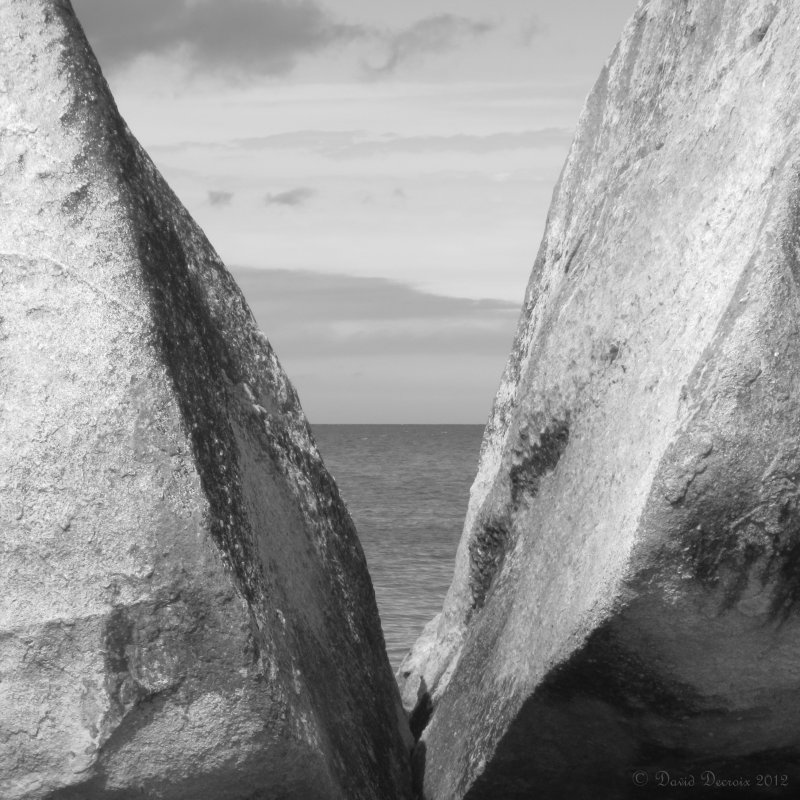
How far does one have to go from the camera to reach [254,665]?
13.6 feet

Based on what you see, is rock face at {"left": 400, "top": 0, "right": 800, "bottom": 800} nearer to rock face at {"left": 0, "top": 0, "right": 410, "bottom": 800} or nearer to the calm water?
rock face at {"left": 0, "top": 0, "right": 410, "bottom": 800}

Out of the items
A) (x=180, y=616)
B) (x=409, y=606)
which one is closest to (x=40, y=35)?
(x=180, y=616)

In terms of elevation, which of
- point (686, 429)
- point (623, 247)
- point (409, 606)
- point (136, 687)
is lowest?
point (409, 606)

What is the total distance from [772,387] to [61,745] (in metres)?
2.68

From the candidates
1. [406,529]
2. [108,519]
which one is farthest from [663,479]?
[406,529]

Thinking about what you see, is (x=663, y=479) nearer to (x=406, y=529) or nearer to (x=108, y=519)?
(x=108, y=519)

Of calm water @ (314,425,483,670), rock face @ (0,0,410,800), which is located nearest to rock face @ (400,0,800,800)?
rock face @ (0,0,410,800)

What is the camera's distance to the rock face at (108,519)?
13.6 feet

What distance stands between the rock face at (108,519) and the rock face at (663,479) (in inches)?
41.6

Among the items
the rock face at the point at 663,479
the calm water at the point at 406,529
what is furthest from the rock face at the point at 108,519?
the calm water at the point at 406,529

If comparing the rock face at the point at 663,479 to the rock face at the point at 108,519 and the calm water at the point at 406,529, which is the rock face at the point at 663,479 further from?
the calm water at the point at 406,529

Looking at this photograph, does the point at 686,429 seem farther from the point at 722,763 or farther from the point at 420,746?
the point at 420,746

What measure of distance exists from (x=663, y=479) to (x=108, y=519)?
1.88 m

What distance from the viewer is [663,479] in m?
4.16
